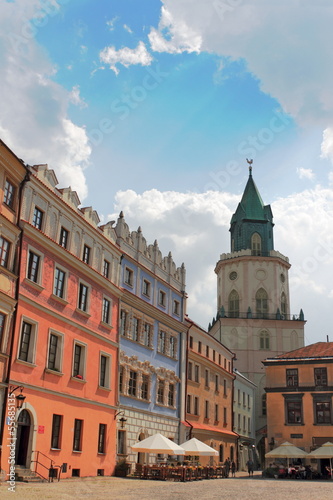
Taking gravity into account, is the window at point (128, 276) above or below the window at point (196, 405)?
above

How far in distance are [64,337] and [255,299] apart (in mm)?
55460

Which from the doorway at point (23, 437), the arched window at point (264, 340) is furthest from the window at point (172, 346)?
the arched window at point (264, 340)

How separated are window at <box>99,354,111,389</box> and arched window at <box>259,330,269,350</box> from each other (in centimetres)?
4734

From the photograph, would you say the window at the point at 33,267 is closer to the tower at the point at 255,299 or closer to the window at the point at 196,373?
the window at the point at 196,373

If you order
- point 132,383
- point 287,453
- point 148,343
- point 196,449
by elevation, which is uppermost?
point 148,343

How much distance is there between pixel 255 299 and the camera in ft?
265

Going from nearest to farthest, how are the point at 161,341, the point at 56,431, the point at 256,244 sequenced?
1. the point at 56,431
2. the point at 161,341
3. the point at 256,244

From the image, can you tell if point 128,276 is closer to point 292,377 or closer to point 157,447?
point 157,447

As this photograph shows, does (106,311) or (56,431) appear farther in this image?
(106,311)

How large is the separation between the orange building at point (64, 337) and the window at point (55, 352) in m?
0.05

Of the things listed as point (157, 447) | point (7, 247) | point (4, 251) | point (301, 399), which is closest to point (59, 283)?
point (7, 247)

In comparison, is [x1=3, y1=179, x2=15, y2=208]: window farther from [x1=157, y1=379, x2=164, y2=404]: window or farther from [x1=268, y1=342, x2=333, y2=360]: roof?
[x1=268, y1=342, x2=333, y2=360]: roof

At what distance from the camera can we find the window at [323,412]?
46688 millimetres

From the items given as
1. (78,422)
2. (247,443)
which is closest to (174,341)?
(78,422)
